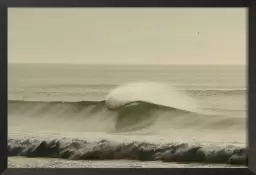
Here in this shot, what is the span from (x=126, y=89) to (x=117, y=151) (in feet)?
0.76

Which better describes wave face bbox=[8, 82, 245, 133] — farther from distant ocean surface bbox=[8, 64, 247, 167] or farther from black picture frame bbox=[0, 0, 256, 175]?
black picture frame bbox=[0, 0, 256, 175]

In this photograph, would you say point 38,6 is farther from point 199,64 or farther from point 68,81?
point 199,64

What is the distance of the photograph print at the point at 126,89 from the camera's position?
5.24 feet

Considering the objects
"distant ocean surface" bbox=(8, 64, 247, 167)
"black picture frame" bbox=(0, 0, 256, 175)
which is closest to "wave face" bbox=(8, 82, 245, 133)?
"distant ocean surface" bbox=(8, 64, 247, 167)

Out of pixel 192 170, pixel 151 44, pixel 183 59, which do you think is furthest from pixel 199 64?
pixel 192 170

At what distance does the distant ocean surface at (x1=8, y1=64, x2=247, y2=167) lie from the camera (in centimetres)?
160

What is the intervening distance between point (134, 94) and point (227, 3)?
472 millimetres

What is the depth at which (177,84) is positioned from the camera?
5.31ft

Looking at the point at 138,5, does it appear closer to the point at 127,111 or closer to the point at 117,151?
A: the point at 127,111

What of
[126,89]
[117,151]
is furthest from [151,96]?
[117,151]

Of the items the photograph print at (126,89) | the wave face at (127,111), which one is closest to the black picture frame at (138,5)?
the photograph print at (126,89)

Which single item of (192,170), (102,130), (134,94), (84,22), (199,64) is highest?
(84,22)

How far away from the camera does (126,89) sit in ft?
5.28

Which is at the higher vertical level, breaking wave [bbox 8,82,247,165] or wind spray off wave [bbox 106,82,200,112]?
wind spray off wave [bbox 106,82,200,112]
